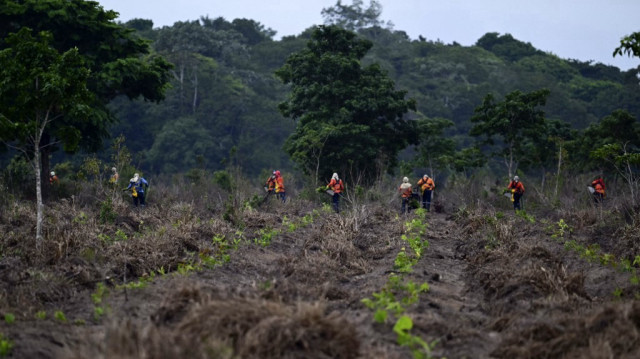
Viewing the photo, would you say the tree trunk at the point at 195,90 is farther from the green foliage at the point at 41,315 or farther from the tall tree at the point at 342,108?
the green foliage at the point at 41,315

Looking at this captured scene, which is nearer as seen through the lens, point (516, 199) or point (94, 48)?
point (94, 48)

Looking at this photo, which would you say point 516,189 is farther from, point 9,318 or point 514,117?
point 9,318

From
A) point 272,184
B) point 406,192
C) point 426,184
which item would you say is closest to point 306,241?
point 406,192

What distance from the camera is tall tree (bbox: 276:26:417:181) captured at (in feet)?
90.6

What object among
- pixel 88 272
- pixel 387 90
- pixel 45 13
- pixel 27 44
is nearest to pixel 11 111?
pixel 27 44

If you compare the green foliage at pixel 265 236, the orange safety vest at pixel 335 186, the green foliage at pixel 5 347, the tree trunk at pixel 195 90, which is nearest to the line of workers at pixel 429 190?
the orange safety vest at pixel 335 186

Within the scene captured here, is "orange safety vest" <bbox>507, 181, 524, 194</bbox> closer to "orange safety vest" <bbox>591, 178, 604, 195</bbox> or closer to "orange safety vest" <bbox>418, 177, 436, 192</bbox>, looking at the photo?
"orange safety vest" <bbox>591, 178, 604, 195</bbox>

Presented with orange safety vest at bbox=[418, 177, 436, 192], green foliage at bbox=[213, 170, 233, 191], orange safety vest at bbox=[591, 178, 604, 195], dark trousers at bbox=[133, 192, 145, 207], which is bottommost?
green foliage at bbox=[213, 170, 233, 191]

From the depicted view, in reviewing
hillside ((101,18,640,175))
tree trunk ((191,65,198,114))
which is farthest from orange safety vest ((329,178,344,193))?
tree trunk ((191,65,198,114))

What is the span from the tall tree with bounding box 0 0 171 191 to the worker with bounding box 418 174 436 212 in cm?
941

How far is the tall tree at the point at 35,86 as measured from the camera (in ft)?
35.9

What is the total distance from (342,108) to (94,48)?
10.3m

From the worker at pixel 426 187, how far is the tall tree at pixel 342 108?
481 centimetres

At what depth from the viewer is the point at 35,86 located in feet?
36.7
